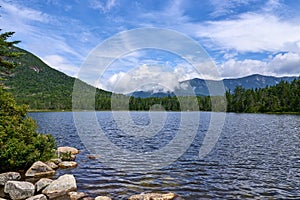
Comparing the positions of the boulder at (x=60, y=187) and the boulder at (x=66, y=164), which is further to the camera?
the boulder at (x=66, y=164)

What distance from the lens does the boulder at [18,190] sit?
17.4 meters

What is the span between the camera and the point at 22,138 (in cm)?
2378

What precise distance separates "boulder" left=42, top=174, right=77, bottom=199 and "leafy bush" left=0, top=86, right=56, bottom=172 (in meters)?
5.57

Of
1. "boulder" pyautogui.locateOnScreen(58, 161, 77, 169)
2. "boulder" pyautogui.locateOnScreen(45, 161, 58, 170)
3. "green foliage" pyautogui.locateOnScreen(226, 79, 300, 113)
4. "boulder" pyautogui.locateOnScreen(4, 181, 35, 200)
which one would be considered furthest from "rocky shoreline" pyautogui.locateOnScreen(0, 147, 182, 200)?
"green foliage" pyautogui.locateOnScreen(226, 79, 300, 113)

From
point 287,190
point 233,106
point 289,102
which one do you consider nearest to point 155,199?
point 287,190

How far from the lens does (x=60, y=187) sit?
1858 cm

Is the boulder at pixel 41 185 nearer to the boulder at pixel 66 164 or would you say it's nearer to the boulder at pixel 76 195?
the boulder at pixel 76 195

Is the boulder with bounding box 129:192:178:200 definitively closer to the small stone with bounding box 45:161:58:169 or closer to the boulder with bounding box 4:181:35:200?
the boulder with bounding box 4:181:35:200

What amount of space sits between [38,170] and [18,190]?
5.35 meters

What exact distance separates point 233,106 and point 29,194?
187 m

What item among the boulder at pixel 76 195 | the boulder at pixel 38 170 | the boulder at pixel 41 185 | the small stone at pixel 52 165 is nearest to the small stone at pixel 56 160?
the small stone at pixel 52 165

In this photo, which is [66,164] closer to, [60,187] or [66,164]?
[66,164]

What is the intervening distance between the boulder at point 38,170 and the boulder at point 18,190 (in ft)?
13.6

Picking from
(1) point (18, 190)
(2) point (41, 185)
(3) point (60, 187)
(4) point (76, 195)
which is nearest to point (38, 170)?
(2) point (41, 185)
